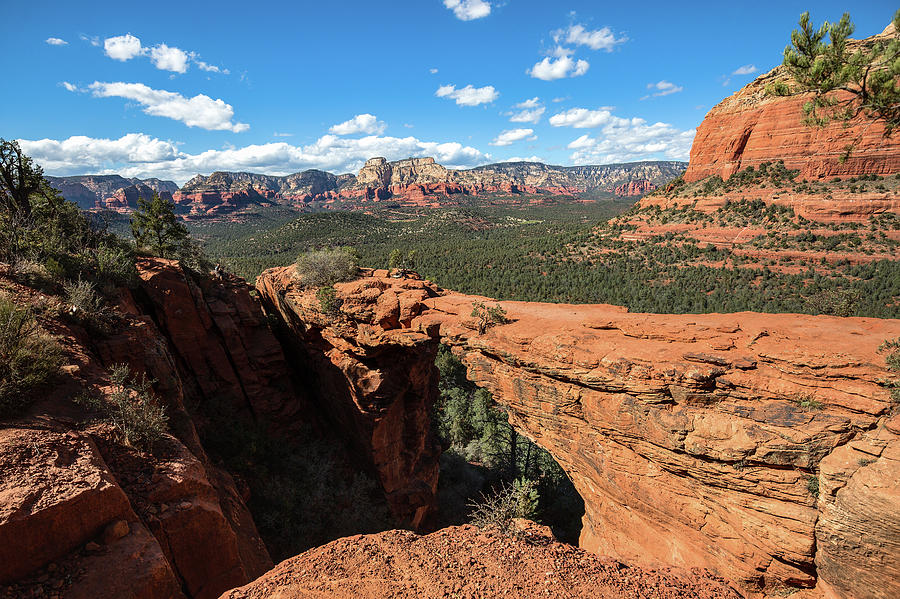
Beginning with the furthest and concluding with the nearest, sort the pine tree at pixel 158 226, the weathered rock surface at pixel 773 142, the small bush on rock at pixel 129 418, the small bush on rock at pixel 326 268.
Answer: the weathered rock surface at pixel 773 142 → the pine tree at pixel 158 226 → the small bush on rock at pixel 326 268 → the small bush on rock at pixel 129 418

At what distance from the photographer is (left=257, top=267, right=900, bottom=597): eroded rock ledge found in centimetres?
631

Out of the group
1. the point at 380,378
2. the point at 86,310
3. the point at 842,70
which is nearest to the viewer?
the point at 842,70

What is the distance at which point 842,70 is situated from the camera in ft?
23.5

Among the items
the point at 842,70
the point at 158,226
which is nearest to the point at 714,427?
the point at 842,70

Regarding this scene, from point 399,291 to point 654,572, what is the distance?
10741 mm

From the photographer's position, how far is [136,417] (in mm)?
6082

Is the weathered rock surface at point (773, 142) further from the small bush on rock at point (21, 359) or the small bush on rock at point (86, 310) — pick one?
the small bush on rock at point (21, 359)

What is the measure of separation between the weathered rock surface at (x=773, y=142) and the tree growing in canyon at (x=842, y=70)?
55475 millimetres

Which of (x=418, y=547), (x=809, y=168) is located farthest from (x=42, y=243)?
(x=809, y=168)

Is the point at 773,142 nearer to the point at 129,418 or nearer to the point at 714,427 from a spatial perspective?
the point at 714,427

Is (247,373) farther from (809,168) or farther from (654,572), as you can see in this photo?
(809,168)

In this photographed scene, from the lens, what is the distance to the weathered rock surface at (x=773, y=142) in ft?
156

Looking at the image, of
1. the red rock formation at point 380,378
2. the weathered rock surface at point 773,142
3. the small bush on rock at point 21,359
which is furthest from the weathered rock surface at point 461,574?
the weathered rock surface at point 773,142

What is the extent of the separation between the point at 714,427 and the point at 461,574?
19.7 ft
